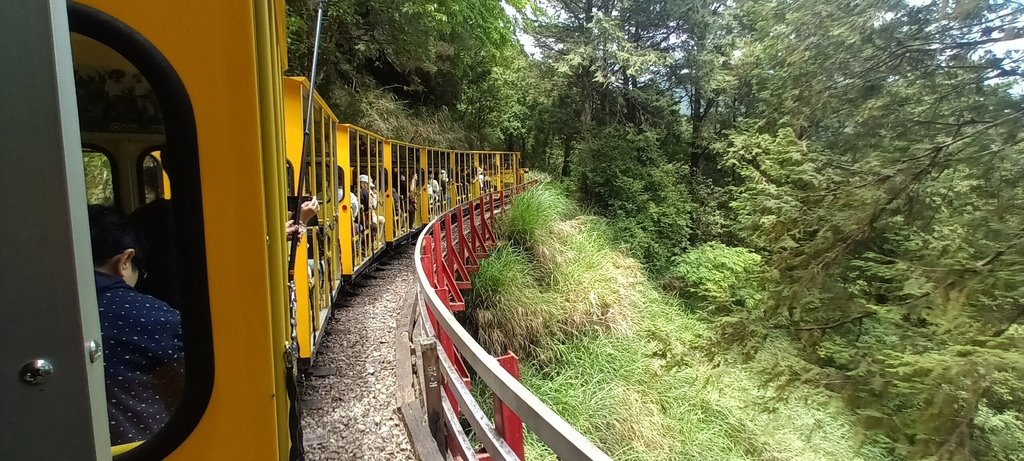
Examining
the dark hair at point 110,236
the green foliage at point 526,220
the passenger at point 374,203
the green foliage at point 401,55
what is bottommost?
the green foliage at point 526,220

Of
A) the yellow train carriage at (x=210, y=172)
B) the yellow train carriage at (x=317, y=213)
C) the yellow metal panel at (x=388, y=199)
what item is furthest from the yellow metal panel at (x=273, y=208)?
the yellow metal panel at (x=388, y=199)

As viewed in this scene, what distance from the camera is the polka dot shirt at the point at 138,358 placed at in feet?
4.34

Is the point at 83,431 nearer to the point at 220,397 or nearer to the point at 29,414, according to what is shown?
the point at 29,414

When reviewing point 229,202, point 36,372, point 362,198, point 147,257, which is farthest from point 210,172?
point 362,198

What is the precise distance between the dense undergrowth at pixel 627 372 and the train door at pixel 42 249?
5.16m

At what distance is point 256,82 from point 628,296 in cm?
1037

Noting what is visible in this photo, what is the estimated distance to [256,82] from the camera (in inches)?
47.9

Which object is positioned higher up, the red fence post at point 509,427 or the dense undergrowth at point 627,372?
the red fence post at point 509,427

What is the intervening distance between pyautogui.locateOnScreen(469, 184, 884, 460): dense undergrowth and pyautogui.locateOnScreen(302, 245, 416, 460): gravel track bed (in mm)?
1671

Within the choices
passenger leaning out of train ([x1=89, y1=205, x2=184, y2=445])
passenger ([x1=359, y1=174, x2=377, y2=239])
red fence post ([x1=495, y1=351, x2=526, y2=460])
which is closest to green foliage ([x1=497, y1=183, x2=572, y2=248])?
passenger ([x1=359, y1=174, x2=377, y2=239])

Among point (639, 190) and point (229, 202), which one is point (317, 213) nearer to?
point (229, 202)

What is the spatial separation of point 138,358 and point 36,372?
74 cm

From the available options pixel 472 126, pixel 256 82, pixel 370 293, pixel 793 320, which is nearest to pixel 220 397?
pixel 256 82

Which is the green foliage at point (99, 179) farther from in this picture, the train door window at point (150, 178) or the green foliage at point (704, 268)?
the green foliage at point (704, 268)
